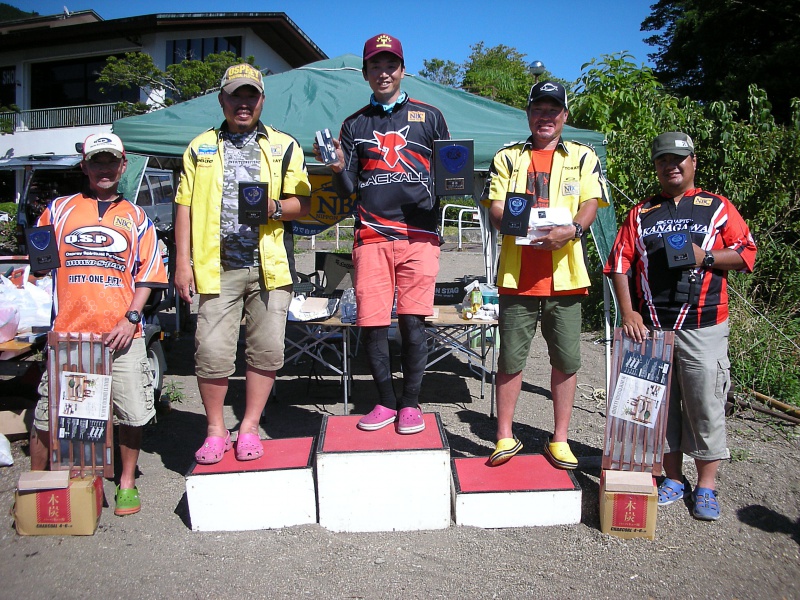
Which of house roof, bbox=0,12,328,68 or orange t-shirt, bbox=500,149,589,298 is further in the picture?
house roof, bbox=0,12,328,68

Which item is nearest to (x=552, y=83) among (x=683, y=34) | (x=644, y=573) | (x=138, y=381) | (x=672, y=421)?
(x=672, y=421)

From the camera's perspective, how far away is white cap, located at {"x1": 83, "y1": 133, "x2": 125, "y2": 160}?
3.07 m

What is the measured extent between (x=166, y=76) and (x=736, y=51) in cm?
1626

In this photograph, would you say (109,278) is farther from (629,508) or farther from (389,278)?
(629,508)

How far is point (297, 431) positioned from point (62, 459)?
1.62 metres

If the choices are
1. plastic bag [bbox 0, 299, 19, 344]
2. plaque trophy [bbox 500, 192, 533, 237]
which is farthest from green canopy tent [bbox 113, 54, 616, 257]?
plaque trophy [bbox 500, 192, 533, 237]

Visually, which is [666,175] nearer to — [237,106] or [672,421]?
[672,421]

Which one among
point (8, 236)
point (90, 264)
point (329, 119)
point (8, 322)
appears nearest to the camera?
point (90, 264)

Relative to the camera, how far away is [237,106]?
3.14 meters

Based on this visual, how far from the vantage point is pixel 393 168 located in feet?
10.6

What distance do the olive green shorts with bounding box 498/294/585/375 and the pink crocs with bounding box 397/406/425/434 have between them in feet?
1.72

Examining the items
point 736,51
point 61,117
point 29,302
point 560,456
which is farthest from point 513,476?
point 61,117

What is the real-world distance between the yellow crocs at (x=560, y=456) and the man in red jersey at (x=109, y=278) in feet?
6.72

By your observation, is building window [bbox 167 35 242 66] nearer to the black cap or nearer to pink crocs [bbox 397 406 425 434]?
the black cap
